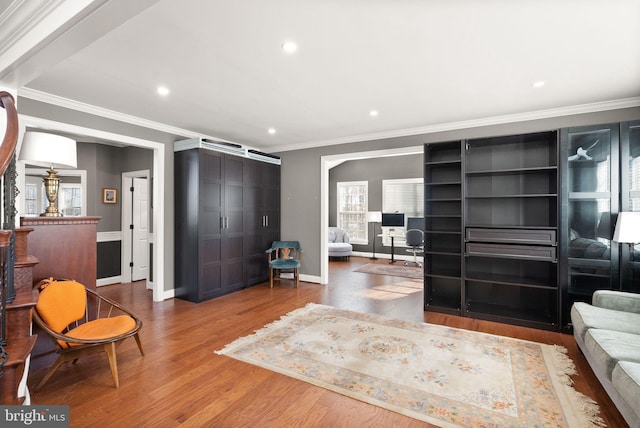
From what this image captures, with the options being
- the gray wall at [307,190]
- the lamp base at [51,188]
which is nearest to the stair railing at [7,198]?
the lamp base at [51,188]

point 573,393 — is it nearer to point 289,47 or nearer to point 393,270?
point 289,47

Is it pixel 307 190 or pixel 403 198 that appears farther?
pixel 403 198

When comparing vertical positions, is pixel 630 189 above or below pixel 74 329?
above

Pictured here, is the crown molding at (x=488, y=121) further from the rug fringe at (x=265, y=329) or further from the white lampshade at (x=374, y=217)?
the white lampshade at (x=374, y=217)

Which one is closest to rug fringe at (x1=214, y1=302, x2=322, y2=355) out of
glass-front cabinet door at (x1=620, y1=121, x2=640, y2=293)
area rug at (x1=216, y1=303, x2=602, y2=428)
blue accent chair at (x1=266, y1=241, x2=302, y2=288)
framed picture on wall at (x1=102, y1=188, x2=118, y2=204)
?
area rug at (x1=216, y1=303, x2=602, y2=428)

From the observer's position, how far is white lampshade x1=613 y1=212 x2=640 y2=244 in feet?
9.44

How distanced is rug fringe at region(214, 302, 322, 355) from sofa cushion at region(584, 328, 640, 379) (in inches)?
111

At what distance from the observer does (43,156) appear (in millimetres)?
2482

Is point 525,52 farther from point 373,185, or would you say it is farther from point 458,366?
point 373,185

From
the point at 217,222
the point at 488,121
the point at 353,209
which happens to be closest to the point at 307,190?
the point at 217,222

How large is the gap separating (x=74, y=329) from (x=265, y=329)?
173 centimetres

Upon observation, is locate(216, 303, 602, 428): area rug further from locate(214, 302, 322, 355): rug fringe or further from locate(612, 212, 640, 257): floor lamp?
locate(612, 212, 640, 257): floor lamp

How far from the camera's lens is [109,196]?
5.63 m

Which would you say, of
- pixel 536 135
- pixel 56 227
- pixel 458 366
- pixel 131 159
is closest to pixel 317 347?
pixel 458 366
